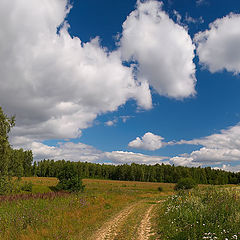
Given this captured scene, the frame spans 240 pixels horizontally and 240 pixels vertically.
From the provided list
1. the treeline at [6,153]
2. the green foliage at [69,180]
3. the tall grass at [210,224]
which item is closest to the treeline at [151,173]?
the green foliage at [69,180]

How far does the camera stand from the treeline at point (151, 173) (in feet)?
379

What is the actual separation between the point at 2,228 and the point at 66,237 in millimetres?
3781

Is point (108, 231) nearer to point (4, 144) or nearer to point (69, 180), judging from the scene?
point (4, 144)

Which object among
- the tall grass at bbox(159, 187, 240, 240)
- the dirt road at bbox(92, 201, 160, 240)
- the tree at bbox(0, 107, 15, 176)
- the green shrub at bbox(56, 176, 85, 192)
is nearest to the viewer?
the tall grass at bbox(159, 187, 240, 240)

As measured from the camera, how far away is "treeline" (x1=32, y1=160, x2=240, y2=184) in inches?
4552

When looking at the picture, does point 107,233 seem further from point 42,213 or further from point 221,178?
point 221,178

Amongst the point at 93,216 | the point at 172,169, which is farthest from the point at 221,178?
the point at 93,216

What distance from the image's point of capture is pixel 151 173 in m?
123

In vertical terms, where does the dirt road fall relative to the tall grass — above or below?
below

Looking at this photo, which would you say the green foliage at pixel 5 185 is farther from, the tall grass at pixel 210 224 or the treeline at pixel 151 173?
the treeline at pixel 151 173

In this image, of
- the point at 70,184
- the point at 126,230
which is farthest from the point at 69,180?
the point at 126,230

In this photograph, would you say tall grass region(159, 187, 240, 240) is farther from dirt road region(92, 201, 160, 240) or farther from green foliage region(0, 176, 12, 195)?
green foliage region(0, 176, 12, 195)

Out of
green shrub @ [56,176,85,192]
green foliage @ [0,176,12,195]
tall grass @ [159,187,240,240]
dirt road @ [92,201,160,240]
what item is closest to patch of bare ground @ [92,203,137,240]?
dirt road @ [92,201,160,240]

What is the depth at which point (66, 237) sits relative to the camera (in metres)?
9.10
